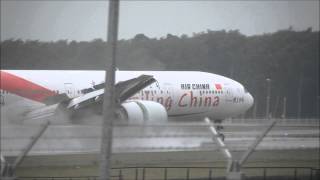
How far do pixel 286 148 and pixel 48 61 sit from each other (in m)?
40.6

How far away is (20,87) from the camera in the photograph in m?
30.8

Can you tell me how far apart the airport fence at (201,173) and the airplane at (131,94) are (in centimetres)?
853

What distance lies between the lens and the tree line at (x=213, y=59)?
174 ft

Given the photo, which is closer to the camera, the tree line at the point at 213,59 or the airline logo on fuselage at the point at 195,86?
the airline logo on fuselage at the point at 195,86

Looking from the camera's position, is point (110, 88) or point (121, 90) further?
point (121, 90)

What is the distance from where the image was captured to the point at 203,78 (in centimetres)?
3709

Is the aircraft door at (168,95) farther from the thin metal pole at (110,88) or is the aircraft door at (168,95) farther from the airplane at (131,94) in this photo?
the thin metal pole at (110,88)

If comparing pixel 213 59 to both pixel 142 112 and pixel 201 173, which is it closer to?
pixel 142 112

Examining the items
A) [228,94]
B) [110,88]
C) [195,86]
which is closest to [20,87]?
[195,86]

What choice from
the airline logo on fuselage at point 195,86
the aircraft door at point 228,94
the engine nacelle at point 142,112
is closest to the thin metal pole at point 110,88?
the engine nacelle at point 142,112

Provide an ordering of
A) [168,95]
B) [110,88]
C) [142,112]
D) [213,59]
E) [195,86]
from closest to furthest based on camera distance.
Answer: [110,88], [142,112], [168,95], [195,86], [213,59]

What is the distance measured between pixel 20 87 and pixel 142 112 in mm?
5941

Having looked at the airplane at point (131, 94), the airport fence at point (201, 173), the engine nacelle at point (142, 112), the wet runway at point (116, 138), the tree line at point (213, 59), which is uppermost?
the tree line at point (213, 59)

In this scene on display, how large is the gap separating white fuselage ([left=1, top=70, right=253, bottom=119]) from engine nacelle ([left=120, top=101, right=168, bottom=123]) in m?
4.44
